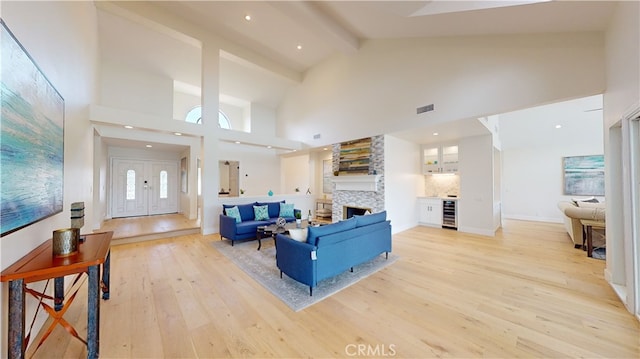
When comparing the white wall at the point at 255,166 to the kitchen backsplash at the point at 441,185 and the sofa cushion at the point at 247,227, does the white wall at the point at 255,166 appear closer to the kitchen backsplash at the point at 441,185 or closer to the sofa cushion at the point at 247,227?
the sofa cushion at the point at 247,227

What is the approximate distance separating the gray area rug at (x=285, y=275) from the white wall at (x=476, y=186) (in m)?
3.16

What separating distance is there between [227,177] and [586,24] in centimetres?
1147

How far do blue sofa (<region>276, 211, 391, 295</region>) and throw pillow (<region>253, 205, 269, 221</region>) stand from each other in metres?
2.57

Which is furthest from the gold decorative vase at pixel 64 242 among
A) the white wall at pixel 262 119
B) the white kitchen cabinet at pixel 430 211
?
the white wall at pixel 262 119

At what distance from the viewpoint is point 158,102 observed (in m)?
7.51

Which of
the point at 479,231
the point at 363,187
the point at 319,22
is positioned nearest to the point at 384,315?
the point at 363,187

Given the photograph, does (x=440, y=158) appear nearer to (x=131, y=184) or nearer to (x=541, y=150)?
(x=541, y=150)

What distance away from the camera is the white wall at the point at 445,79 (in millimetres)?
3414

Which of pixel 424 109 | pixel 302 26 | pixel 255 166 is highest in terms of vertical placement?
pixel 302 26

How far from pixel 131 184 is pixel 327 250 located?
8499 mm

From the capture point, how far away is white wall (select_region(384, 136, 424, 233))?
19.3ft

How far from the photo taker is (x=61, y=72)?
8.64ft

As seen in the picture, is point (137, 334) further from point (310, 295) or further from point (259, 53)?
point (259, 53)

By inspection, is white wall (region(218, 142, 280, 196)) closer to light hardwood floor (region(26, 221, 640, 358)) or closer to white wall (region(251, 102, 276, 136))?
white wall (region(251, 102, 276, 136))
